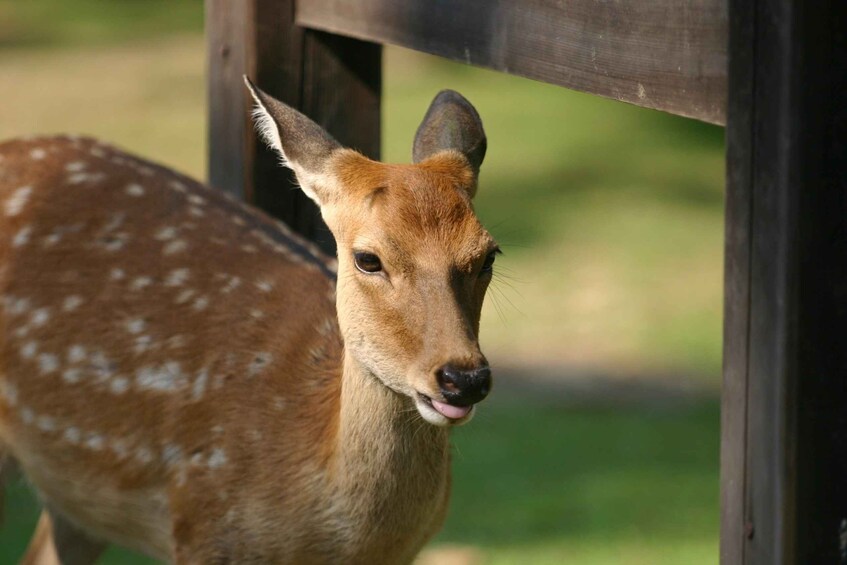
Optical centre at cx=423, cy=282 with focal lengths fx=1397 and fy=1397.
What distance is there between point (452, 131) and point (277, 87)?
2.62 feet

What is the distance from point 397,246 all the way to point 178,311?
1069 mm

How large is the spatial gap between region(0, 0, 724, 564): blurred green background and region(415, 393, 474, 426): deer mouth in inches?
46.1

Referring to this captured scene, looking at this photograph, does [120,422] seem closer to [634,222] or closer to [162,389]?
[162,389]

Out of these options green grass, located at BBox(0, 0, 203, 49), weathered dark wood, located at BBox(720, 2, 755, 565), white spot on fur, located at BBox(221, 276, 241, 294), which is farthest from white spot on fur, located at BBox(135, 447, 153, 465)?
green grass, located at BBox(0, 0, 203, 49)

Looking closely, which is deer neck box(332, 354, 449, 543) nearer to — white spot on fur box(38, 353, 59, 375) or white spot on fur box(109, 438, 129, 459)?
white spot on fur box(109, 438, 129, 459)

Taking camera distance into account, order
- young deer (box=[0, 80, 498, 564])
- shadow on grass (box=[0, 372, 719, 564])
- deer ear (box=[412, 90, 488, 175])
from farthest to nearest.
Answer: shadow on grass (box=[0, 372, 719, 564]) → deer ear (box=[412, 90, 488, 175]) → young deer (box=[0, 80, 498, 564])

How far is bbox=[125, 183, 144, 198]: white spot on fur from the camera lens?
4.19 m

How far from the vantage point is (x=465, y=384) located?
110 inches

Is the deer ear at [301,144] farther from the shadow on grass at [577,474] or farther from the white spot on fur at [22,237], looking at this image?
the shadow on grass at [577,474]

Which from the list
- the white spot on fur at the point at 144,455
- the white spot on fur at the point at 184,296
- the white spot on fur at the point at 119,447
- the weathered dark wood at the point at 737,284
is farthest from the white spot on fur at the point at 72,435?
the weathered dark wood at the point at 737,284

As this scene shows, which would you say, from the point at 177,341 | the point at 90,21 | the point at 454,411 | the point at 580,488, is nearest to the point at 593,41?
the point at 454,411

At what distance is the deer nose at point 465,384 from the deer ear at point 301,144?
0.71 meters

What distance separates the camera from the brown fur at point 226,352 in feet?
10.1

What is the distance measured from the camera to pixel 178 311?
3.88 metres
